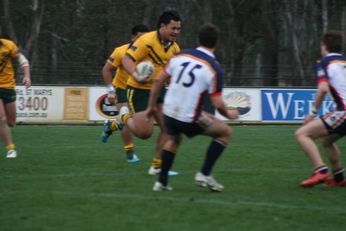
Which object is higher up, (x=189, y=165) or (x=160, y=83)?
(x=160, y=83)

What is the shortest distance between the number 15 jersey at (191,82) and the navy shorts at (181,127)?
2.1 inches

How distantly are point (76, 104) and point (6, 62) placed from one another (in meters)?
9.73

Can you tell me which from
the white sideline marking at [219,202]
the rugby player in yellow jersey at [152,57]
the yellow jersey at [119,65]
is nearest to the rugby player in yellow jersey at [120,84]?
the yellow jersey at [119,65]

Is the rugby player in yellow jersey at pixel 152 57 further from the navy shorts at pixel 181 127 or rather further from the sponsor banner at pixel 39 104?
the sponsor banner at pixel 39 104

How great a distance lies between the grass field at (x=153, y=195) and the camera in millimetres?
6191

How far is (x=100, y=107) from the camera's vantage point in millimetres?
20188

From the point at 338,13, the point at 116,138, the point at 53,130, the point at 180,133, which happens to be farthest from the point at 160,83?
the point at 338,13

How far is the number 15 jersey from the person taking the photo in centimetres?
716

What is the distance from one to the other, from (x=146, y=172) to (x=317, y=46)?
37817 mm

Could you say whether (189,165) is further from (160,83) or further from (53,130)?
(53,130)

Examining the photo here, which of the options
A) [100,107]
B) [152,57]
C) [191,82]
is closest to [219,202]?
[191,82]

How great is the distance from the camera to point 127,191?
771 centimetres

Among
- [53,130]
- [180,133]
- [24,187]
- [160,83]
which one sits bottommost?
[53,130]

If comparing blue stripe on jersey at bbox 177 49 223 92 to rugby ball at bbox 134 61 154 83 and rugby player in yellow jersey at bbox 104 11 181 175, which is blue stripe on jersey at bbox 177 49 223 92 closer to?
rugby ball at bbox 134 61 154 83
